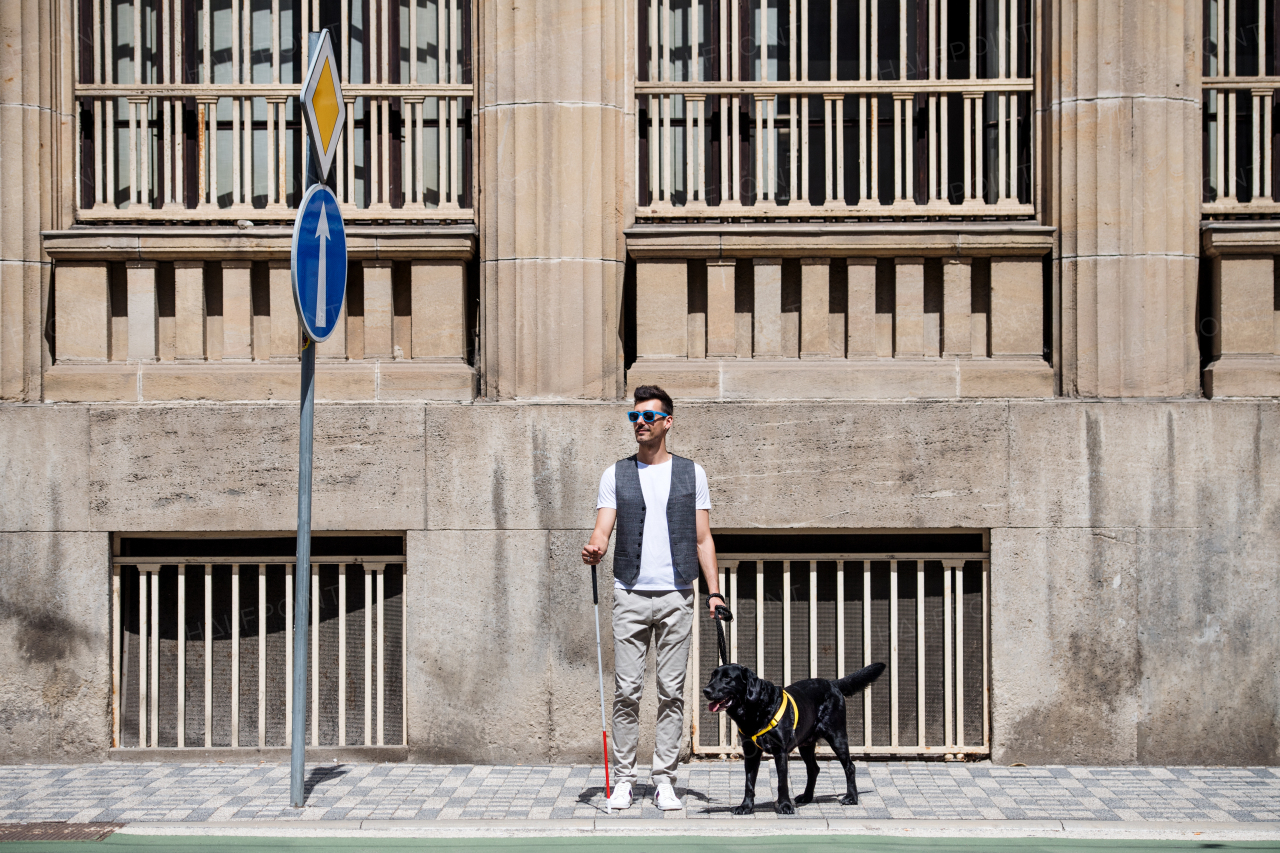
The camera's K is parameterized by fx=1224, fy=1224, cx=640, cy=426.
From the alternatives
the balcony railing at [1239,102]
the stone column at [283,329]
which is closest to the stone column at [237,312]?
the stone column at [283,329]

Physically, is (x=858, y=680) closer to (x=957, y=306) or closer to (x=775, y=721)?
(x=775, y=721)

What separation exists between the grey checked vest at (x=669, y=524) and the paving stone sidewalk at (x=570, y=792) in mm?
1194

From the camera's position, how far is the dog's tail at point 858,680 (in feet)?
20.4

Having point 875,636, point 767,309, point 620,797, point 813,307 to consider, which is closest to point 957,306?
point 813,307

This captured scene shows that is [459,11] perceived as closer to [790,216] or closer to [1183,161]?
[790,216]

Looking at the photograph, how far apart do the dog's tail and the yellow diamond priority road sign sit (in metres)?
3.68

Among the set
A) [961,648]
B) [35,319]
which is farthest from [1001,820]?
[35,319]

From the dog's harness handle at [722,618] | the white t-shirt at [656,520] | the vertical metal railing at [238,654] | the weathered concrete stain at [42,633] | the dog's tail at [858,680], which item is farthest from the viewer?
the vertical metal railing at [238,654]

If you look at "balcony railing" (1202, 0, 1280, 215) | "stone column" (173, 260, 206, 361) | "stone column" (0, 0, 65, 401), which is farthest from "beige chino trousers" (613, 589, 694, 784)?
"balcony railing" (1202, 0, 1280, 215)

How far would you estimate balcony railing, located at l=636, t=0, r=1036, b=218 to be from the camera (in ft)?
25.4

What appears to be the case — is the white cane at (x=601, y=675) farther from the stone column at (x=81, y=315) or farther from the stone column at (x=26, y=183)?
the stone column at (x=26, y=183)

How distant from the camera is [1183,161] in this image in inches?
290

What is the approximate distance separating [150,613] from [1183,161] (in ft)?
22.4

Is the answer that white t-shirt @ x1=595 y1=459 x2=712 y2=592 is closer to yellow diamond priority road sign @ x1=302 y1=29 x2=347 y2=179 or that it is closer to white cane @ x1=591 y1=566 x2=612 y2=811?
white cane @ x1=591 y1=566 x2=612 y2=811
